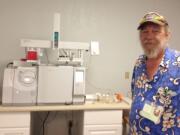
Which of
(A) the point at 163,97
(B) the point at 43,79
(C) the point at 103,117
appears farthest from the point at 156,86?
(B) the point at 43,79

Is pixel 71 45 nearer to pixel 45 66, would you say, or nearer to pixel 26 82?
pixel 45 66

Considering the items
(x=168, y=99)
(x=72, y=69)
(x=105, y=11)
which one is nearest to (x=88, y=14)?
(x=105, y=11)

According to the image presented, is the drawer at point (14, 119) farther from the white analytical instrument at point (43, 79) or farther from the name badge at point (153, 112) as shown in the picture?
the name badge at point (153, 112)

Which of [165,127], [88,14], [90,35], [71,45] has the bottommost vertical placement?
[165,127]

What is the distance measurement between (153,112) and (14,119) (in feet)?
4.91

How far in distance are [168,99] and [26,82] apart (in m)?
1.56

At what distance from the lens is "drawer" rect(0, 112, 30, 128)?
240 cm

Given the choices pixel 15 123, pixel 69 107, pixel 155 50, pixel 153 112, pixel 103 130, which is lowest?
pixel 103 130

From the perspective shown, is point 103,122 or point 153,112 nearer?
point 153,112

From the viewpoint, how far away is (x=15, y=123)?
7.98 feet

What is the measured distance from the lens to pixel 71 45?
2672 mm

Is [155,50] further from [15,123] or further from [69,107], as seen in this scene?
[15,123]

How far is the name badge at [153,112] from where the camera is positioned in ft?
5.09

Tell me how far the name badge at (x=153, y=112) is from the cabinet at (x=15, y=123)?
1343 millimetres
